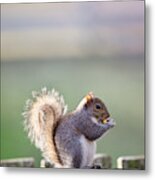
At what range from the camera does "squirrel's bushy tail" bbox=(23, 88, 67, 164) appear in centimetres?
197

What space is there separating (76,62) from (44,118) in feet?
0.79

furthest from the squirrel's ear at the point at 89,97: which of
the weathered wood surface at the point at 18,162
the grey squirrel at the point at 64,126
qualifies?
the weathered wood surface at the point at 18,162

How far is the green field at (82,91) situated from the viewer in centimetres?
191

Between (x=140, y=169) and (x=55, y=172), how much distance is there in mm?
323

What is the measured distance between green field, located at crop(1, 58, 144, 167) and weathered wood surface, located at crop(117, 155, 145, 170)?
18 millimetres

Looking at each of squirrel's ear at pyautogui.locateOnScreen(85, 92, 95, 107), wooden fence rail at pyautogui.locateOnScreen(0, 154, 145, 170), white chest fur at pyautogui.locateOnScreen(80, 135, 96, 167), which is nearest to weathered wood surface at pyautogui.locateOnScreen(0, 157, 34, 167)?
wooden fence rail at pyautogui.locateOnScreen(0, 154, 145, 170)

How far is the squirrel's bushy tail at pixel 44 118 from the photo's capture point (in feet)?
6.47

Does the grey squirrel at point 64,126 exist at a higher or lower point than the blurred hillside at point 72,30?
lower

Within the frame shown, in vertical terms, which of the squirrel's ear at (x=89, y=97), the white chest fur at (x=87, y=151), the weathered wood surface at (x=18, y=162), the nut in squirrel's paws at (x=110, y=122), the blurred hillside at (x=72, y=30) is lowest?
the weathered wood surface at (x=18, y=162)

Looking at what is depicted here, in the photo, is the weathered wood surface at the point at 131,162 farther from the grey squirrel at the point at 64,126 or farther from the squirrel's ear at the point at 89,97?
the squirrel's ear at the point at 89,97

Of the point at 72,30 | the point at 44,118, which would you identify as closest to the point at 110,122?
the point at 44,118

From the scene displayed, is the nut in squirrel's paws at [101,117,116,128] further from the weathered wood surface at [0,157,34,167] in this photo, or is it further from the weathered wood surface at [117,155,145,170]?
the weathered wood surface at [0,157,34,167]

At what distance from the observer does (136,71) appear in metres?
1.91

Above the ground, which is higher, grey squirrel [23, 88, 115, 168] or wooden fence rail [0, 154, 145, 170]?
grey squirrel [23, 88, 115, 168]
